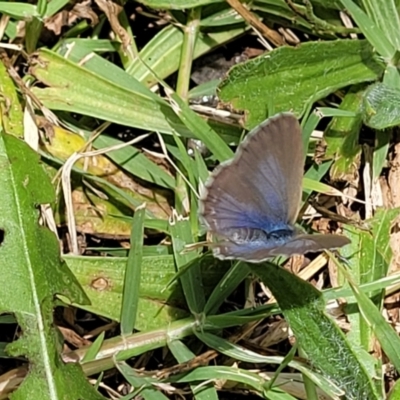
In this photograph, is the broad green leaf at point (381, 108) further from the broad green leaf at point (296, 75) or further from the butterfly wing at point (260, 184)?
the butterfly wing at point (260, 184)

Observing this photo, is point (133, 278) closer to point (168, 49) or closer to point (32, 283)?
point (32, 283)

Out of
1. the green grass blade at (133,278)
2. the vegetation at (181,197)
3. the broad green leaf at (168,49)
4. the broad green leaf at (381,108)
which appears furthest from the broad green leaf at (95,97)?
the broad green leaf at (381,108)

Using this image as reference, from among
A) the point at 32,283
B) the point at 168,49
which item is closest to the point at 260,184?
the point at 32,283

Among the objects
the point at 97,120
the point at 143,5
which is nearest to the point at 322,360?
the point at 97,120

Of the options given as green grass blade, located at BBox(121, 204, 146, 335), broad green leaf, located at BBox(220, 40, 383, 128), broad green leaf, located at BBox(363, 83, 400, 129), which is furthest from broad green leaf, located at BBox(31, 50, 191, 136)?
broad green leaf, located at BBox(363, 83, 400, 129)

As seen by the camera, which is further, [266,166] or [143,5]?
[143,5]

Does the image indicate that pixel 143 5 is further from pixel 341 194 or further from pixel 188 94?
pixel 341 194
